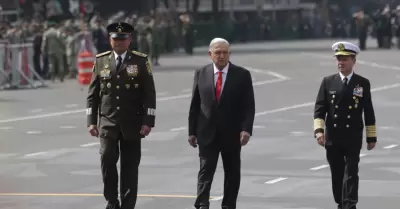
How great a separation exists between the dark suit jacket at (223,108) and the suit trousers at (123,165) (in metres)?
0.62

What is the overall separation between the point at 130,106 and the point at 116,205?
3.03ft

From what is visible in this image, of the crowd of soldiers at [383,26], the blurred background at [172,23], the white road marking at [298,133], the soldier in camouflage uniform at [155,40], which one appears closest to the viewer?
the white road marking at [298,133]

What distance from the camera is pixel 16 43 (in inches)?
1510

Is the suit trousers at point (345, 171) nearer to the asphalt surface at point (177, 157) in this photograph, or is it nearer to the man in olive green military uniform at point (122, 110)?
the asphalt surface at point (177, 157)

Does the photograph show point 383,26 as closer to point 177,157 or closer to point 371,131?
point 177,157

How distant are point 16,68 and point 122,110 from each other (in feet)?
79.0

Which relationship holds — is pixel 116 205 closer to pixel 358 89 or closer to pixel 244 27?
pixel 358 89

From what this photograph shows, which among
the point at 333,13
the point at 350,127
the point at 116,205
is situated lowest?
the point at 333,13

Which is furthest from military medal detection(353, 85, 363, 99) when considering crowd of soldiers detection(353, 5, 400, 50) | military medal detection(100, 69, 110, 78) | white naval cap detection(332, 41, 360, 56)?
crowd of soldiers detection(353, 5, 400, 50)

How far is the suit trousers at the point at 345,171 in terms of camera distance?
11.3 m

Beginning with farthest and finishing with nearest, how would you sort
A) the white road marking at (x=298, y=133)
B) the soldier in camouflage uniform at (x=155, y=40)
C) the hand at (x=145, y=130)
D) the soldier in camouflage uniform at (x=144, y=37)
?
the soldier in camouflage uniform at (x=144, y=37), the soldier in camouflage uniform at (x=155, y=40), the white road marking at (x=298, y=133), the hand at (x=145, y=130)

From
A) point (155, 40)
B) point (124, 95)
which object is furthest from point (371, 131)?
point (155, 40)

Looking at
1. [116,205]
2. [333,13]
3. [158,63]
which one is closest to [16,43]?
[158,63]

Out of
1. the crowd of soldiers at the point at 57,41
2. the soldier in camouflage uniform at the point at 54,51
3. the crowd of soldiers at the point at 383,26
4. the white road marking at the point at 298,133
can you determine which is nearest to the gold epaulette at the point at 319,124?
the white road marking at the point at 298,133
